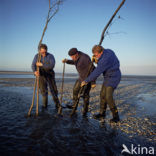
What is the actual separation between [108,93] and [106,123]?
1.07 metres

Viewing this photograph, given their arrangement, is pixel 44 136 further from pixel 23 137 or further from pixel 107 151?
pixel 107 151

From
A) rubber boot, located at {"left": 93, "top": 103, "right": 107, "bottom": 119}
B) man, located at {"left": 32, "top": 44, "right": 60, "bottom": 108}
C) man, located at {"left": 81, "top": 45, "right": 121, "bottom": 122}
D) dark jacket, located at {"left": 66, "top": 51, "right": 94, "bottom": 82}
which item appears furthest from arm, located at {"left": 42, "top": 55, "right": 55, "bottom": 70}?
rubber boot, located at {"left": 93, "top": 103, "right": 107, "bottom": 119}

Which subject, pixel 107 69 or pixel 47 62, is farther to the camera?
pixel 47 62

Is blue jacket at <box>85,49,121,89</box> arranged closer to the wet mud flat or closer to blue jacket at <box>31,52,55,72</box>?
the wet mud flat

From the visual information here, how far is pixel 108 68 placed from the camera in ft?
Result: 13.4

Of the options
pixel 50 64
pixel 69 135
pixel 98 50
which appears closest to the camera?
pixel 69 135

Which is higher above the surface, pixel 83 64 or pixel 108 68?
pixel 83 64

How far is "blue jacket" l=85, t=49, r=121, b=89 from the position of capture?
3.91 m

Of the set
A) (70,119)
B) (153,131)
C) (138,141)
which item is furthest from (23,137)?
(153,131)

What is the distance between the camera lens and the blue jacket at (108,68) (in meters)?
3.91

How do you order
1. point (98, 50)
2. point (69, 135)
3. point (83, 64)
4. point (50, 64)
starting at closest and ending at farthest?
point (69, 135) < point (98, 50) < point (83, 64) < point (50, 64)

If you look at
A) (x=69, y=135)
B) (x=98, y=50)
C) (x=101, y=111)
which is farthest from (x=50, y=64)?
(x=69, y=135)

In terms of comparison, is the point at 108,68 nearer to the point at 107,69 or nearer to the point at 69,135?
the point at 107,69

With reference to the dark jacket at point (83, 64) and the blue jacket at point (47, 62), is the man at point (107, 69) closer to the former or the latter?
the dark jacket at point (83, 64)
